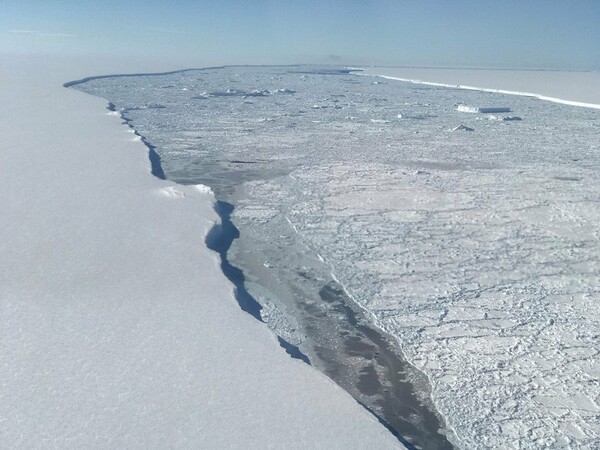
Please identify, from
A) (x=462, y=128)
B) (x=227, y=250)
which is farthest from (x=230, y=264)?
(x=462, y=128)

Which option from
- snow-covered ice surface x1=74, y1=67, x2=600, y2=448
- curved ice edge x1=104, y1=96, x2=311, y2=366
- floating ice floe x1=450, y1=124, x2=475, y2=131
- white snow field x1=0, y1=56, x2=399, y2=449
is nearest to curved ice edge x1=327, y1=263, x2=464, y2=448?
snow-covered ice surface x1=74, y1=67, x2=600, y2=448

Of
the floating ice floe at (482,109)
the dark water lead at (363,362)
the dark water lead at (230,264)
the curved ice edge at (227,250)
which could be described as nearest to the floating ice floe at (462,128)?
the floating ice floe at (482,109)

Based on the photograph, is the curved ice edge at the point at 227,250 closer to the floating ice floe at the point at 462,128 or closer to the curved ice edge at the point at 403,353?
the curved ice edge at the point at 403,353

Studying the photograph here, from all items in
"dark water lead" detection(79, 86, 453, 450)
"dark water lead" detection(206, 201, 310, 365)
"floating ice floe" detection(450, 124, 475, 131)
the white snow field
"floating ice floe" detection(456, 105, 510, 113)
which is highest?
"floating ice floe" detection(456, 105, 510, 113)

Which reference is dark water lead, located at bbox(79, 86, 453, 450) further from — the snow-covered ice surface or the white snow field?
the white snow field

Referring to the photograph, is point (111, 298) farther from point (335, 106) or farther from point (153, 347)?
point (335, 106)
